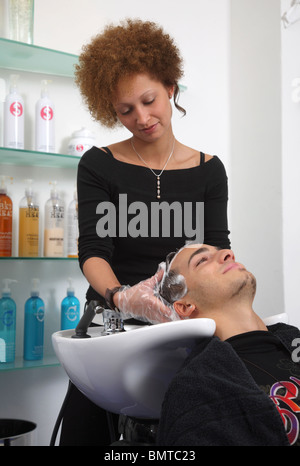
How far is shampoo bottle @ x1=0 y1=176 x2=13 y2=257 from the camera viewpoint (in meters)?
1.83

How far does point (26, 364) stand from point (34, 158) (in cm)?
77

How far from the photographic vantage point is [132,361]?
92 centimetres

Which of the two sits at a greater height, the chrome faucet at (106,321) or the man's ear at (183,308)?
the man's ear at (183,308)

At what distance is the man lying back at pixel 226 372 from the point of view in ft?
2.64

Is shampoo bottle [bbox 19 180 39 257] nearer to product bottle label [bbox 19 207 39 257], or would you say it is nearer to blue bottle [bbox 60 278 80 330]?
product bottle label [bbox 19 207 39 257]

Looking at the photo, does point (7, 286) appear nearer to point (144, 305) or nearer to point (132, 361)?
point (144, 305)

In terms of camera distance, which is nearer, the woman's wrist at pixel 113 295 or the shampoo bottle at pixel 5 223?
the woman's wrist at pixel 113 295

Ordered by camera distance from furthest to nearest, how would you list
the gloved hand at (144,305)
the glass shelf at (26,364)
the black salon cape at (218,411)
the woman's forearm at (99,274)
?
the glass shelf at (26,364) → the woman's forearm at (99,274) → the gloved hand at (144,305) → the black salon cape at (218,411)

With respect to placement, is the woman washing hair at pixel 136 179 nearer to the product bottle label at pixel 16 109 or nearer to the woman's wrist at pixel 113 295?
the woman's wrist at pixel 113 295

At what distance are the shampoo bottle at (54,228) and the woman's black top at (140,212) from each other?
0.54 m

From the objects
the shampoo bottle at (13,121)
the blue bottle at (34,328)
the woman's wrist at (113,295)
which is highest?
the shampoo bottle at (13,121)

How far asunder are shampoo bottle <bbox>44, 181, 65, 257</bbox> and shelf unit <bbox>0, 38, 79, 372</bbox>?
0.03 metres

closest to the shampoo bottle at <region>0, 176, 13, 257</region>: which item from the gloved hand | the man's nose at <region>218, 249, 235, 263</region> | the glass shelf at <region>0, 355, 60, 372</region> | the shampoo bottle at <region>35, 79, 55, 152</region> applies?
the shampoo bottle at <region>35, 79, 55, 152</region>

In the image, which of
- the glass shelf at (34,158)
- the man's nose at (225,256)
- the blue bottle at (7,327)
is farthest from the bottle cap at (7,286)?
the man's nose at (225,256)
